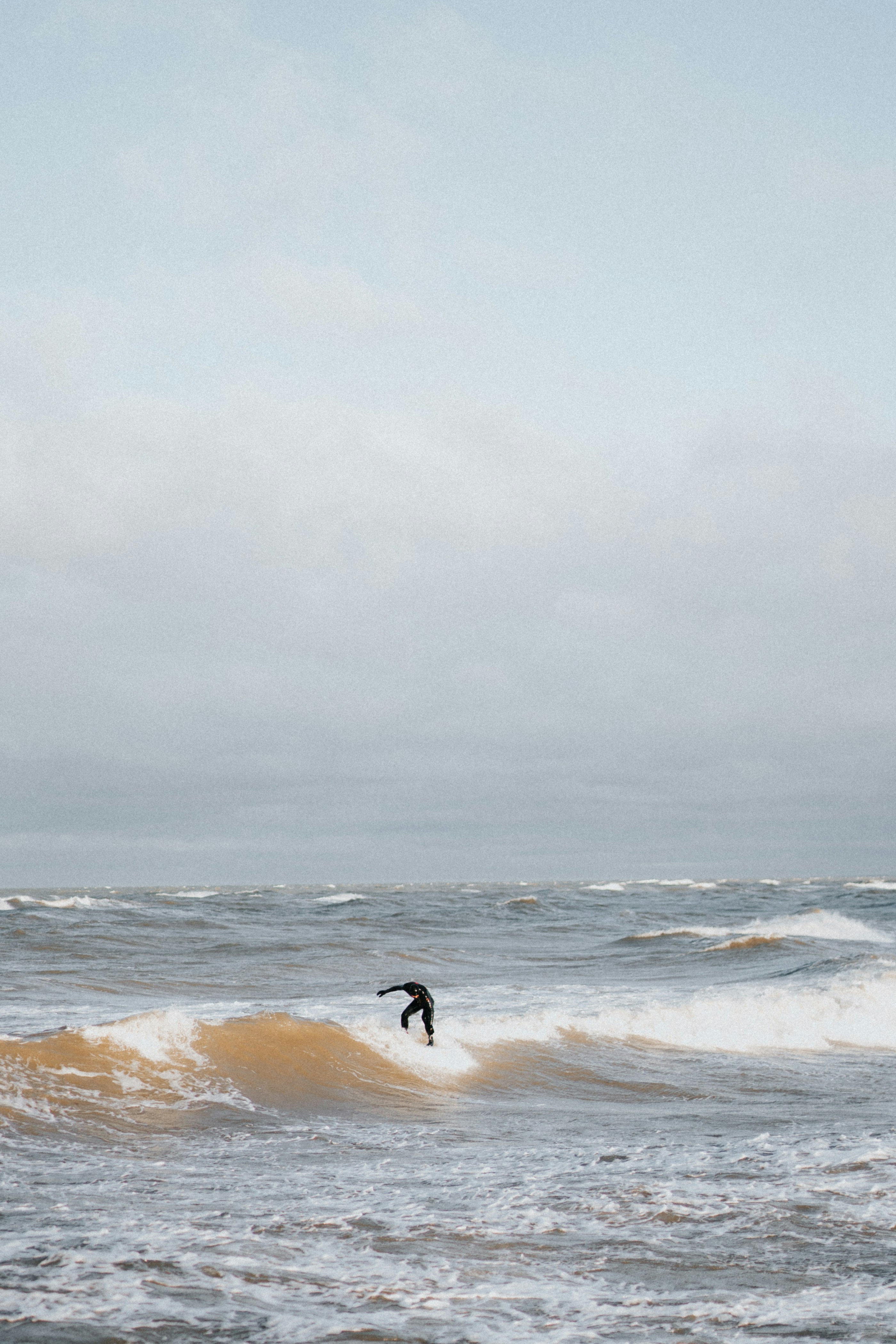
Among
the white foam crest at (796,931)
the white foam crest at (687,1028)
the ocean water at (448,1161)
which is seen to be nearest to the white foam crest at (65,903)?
the white foam crest at (796,931)

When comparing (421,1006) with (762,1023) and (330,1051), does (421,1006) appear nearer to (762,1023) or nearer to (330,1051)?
(330,1051)

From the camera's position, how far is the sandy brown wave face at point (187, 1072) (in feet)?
35.8

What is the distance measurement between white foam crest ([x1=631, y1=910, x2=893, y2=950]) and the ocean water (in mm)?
15431

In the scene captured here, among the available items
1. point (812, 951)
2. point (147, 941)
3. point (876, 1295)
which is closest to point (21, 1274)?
point (876, 1295)

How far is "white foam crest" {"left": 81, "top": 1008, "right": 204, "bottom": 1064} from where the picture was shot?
12742 mm

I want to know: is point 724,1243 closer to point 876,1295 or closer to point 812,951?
point 876,1295

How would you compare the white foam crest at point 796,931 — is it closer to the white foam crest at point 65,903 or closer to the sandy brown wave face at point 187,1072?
the sandy brown wave face at point 187,1072

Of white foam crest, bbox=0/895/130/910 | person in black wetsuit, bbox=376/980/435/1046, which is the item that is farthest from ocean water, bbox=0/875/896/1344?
white foam crest, bbox=0/895/130/910

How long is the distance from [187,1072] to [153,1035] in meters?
0.99

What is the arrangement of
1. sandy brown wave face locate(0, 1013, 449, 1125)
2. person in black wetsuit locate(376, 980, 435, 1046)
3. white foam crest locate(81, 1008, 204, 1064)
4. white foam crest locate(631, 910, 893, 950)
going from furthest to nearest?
white foam crest locate(631, 910, 893, 950)
person in black wetsuit locate(376, 980, 435, 1046)
white foam crest locate(81, 1008, 204, 1064)
sandy brown wave face locate(0, 1013, 449, 1125)

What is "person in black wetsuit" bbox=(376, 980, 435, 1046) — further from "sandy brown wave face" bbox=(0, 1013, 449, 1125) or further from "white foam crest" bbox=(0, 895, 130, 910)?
"white foam crest" bbox=(0, 895, 130, 910)

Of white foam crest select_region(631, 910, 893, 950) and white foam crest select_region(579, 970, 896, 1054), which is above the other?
white foam crest select_region(579, 970, 896, 1054)

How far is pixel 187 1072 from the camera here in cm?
1239

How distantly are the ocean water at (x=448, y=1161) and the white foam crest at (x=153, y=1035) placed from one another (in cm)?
5
